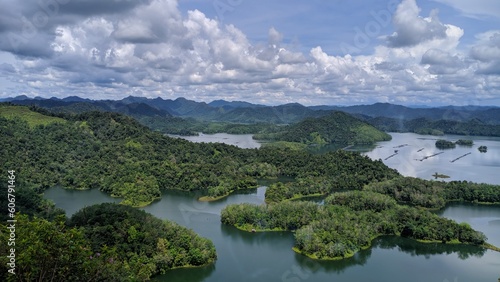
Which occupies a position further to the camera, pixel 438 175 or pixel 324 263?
pixel 438 175

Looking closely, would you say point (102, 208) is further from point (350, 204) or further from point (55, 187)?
point (55, 187)

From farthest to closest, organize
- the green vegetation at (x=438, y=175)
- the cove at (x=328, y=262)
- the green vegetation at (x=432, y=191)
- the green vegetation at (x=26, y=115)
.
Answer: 1. the green vegetation at (x=26, y=115)
2. the green vegetation at (x=438, y=175)
3. the green vegetation at (x=432, y=191)
4. the cove at (x=328, y=262)

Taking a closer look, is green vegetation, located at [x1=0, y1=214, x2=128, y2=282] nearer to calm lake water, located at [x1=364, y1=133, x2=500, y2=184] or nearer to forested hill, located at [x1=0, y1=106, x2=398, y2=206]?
forested hill, located at [x1=0, y1=106, x2=398, y2=206]

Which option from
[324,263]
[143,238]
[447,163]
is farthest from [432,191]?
[447,163]

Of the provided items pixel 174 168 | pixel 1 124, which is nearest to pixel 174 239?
pixel 174 168

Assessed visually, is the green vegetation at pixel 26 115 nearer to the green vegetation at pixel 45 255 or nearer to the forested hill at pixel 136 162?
the forested hill at pixel 136 162

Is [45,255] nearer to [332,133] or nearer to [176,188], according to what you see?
[176,188]

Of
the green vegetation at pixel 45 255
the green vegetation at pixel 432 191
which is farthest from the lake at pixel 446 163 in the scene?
the green vegetation at pixel 45 255

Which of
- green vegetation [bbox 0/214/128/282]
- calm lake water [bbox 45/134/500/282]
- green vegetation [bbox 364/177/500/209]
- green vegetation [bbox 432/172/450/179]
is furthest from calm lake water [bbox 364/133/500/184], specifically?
green vegetation [bbox 0/214/128/282]
